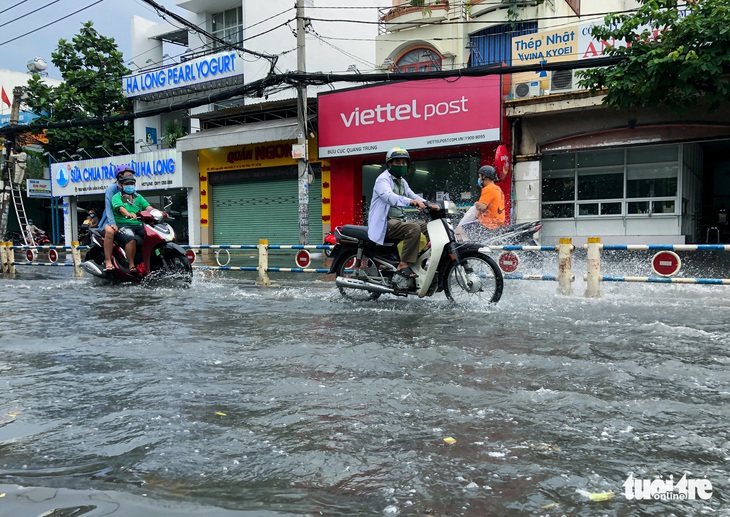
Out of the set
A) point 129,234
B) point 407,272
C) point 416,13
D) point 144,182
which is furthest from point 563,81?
point 144,182

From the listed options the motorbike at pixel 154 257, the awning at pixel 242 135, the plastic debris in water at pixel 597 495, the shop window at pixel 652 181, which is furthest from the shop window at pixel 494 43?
the plastic debris in water at pixel 597 495

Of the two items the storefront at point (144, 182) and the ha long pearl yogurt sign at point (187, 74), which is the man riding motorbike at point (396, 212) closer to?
the storefront at point (144, 182)

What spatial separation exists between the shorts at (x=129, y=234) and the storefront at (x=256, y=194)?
10490mm

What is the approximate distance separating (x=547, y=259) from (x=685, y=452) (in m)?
6.95

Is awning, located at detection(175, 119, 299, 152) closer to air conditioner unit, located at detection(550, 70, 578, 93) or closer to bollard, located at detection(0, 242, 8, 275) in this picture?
air conditioner unit, located at detection(550, 70, 578, 93)

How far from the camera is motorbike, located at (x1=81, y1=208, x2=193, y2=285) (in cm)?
862

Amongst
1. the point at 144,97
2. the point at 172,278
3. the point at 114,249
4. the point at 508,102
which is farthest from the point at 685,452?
the point at 144,97

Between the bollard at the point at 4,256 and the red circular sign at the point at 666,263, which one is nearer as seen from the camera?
the red circular sign at the point at 666,263

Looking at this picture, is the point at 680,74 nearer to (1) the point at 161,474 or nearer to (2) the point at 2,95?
(1) the point at 161,474

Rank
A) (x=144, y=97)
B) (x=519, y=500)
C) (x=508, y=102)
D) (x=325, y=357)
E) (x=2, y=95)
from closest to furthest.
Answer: (x=519, y=500) → (x=325, y=357) → (x=508, y=102) → (x=144, y=97) → (x=2, y=95)

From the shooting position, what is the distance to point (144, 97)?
78.8 ft

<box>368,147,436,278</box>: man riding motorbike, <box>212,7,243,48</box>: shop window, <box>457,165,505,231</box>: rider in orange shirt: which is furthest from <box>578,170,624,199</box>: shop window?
<box>212,7,243,48</box>: shop window

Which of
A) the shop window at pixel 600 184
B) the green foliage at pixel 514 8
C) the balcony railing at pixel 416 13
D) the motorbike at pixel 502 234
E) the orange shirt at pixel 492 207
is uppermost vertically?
the balcony railing at pixel 416 13

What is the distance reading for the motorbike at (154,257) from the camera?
862cm
